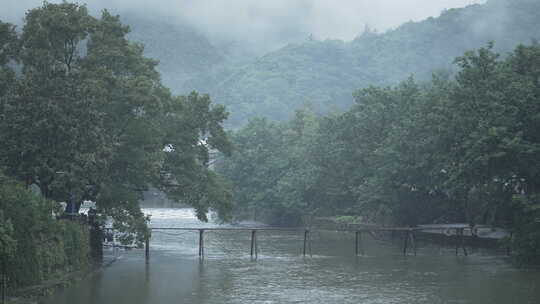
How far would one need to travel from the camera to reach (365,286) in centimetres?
3403

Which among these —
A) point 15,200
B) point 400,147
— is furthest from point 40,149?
point 400,147

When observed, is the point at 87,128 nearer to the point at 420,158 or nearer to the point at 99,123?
the point at 99,123

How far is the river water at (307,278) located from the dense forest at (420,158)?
5.11m

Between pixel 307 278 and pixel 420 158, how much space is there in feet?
86.8

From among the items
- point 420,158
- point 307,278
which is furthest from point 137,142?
point 420,158

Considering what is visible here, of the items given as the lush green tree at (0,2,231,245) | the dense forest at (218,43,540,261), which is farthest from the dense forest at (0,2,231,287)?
the dense forest at (218,43,540,261)

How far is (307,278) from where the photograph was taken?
123ft

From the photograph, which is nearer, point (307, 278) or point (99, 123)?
point (307, 278)

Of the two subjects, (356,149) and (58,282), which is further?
(356,149)

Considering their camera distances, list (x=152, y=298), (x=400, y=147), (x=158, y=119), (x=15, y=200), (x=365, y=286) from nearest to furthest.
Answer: (x=15, y=200) < (x=152, y=298) < (x=365, y=286) < (x=158, y=119) < (x=400, y=147)

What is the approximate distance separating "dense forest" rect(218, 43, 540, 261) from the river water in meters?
5.11

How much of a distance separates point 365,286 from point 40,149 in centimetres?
1755

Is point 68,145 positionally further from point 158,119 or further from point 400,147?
point 400,147

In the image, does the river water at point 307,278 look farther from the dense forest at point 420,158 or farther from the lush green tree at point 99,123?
the dense forest at point 420,158
